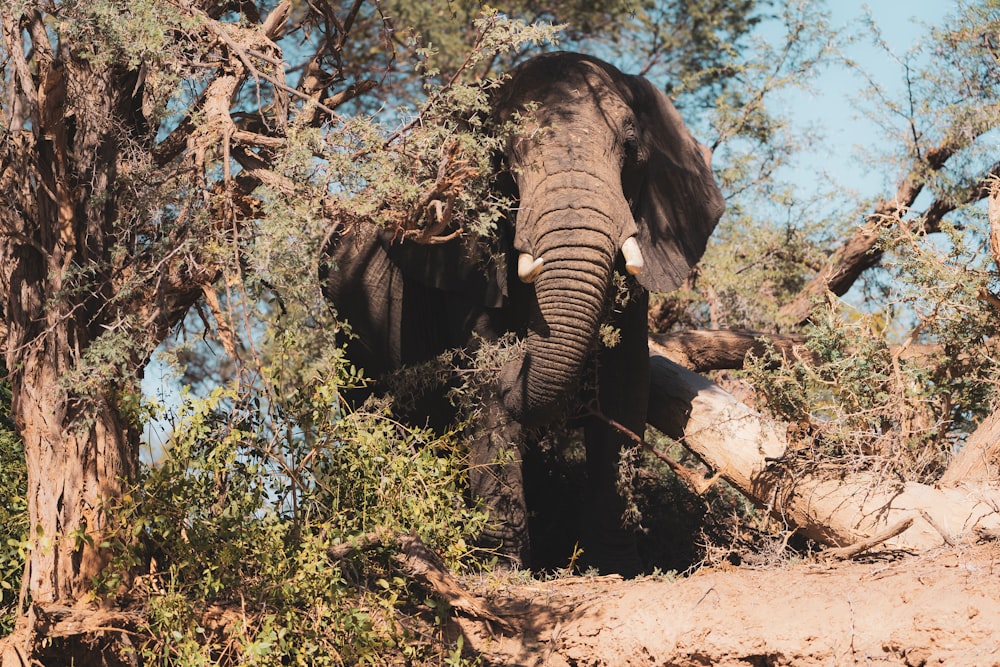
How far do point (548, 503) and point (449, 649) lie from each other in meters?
2.98

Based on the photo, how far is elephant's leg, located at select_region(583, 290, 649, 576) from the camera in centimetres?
724

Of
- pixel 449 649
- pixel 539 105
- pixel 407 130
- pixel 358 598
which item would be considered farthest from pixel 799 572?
pixel 539 105

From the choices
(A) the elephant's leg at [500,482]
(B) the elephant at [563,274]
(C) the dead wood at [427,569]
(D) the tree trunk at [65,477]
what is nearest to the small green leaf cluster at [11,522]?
(D) the tree trunk at [65,477]

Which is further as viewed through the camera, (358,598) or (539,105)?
(539,105)

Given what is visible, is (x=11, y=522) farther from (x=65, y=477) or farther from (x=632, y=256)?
(x=632, y=256)

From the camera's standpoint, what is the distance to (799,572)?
5.16 meters

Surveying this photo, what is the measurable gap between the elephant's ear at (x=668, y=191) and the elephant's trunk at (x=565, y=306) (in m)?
0.73

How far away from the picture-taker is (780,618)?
4.77m

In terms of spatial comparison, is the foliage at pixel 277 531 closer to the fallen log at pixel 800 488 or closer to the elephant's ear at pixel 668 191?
the fallen log at pixel 800 488

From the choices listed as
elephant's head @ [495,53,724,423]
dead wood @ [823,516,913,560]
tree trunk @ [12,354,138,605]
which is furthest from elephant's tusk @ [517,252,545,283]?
tree trunk @ [12,354,138,605]

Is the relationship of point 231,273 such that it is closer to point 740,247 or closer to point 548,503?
point 548,503

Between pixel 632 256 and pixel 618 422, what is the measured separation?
1189mm

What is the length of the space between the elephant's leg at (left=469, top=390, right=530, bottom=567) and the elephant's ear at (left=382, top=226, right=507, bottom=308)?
547 millimetres

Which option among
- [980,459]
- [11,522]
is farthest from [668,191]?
[11,522]
